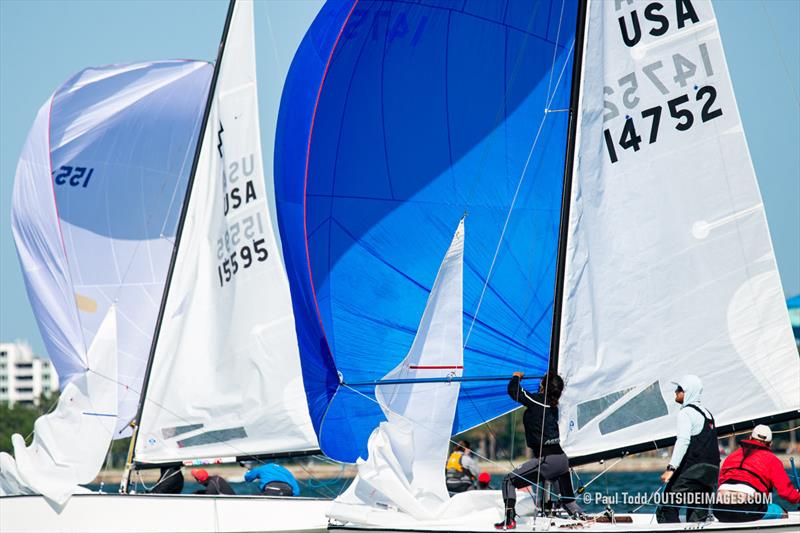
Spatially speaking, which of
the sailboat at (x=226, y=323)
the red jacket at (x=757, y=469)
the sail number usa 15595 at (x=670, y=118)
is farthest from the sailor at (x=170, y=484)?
the red jacket at (x=757, y=469)

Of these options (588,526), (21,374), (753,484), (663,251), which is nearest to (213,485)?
(588,526)

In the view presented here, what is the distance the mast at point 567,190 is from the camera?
434 inches

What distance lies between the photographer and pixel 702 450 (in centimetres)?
963

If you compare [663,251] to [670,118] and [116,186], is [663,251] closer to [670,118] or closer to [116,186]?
[670,118]

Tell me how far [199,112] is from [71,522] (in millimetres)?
6805

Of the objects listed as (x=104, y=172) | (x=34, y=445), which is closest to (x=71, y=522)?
(x=34, y=445)

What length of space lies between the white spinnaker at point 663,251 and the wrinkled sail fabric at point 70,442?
5.69 metres

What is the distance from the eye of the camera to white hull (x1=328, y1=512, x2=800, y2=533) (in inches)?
368

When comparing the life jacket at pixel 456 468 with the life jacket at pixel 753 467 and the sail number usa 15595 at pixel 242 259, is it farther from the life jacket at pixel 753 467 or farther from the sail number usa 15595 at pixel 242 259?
the life jacket at pixel 753 467

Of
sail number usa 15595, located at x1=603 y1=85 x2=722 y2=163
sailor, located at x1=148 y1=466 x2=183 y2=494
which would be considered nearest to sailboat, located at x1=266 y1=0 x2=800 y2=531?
sail number usa 15595, located at x1=603 y1=85 x2=722 y2=163

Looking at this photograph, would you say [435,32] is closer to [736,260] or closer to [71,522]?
[736,260]

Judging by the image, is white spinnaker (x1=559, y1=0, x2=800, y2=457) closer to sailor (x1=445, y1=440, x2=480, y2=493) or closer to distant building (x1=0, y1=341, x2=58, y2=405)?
sailor (x1=445, y1=440, x2=480, y2=493)

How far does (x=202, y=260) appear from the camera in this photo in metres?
15.4

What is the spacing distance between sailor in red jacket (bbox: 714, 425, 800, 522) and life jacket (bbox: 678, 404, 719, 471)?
0.35 meters
